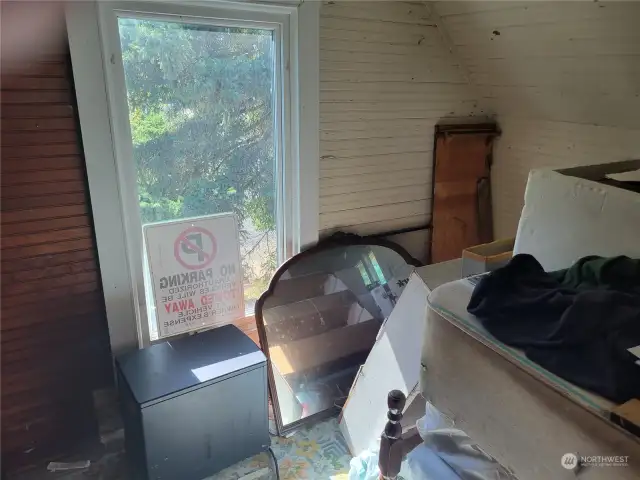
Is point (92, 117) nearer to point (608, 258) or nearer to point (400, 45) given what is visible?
point (400, 45)

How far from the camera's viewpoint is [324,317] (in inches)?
85.0

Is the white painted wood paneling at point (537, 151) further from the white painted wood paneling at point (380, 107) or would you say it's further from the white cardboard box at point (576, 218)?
the white cardboard box at point (576, 218)

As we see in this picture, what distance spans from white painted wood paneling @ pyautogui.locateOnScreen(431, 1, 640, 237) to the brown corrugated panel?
1.48 metres

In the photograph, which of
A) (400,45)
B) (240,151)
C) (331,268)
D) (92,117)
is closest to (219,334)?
(331,268)

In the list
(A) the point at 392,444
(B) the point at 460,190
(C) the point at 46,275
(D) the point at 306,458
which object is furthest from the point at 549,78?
(C) the point at 46,275

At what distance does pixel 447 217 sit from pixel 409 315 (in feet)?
2.67

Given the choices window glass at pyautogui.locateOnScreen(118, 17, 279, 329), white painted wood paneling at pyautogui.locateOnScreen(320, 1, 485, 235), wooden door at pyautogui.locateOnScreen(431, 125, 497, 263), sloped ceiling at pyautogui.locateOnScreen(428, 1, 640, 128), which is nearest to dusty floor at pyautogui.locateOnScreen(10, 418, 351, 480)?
window glass at pyautogui.locateOnScreen(118, 17, 279, 329)

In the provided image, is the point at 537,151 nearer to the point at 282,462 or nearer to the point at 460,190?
the point at 460,190

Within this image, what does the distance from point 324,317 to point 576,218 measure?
1.27m

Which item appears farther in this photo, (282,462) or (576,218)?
(282,462)

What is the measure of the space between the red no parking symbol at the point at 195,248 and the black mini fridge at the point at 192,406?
0.96 ft

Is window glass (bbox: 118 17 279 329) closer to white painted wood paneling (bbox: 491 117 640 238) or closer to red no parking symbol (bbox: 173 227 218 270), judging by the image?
red no parking symbol (bbox: 173 227 218 270)

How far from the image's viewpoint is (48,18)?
4.79 ft

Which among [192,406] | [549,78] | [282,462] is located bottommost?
[282,462]
